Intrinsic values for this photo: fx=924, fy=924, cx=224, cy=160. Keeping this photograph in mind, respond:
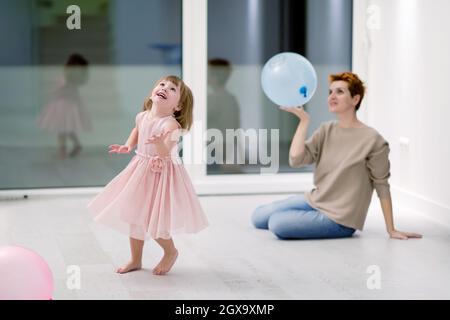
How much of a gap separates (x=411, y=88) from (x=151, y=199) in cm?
199

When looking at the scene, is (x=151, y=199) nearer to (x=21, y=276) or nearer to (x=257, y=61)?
(x=21, y=276)

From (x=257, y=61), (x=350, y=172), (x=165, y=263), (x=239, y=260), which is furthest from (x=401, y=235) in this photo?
(x=257, y=61)

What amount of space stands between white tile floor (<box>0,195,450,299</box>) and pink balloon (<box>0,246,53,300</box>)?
588 millimetres

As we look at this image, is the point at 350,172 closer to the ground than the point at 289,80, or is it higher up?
closer to the ground

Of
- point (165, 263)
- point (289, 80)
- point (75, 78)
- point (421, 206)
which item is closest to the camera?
point (165, 263)

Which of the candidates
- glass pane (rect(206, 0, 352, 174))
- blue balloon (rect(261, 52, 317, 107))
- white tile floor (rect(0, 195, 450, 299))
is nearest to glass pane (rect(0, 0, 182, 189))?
glass pane (rect(206, 0, 352, 174))

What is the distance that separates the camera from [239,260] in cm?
374

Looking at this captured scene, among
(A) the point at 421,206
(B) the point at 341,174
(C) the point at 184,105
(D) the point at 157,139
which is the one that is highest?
(C) the point at 184,105

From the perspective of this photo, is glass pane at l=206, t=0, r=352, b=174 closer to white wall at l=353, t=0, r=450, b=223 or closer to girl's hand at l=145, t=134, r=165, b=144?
white wall at l=353, t=0, r=450, b=223

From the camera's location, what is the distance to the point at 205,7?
5.25 metres

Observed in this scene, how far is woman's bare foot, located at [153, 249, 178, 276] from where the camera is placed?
351 cm

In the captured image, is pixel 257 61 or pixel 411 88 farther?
pixel 257 61

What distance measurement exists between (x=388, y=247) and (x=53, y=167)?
2127 millimetres

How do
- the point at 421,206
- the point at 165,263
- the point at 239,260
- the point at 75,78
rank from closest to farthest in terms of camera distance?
the point at 165,263 < the point at 239,260 < the point at 421,206 < the point at 75,78
